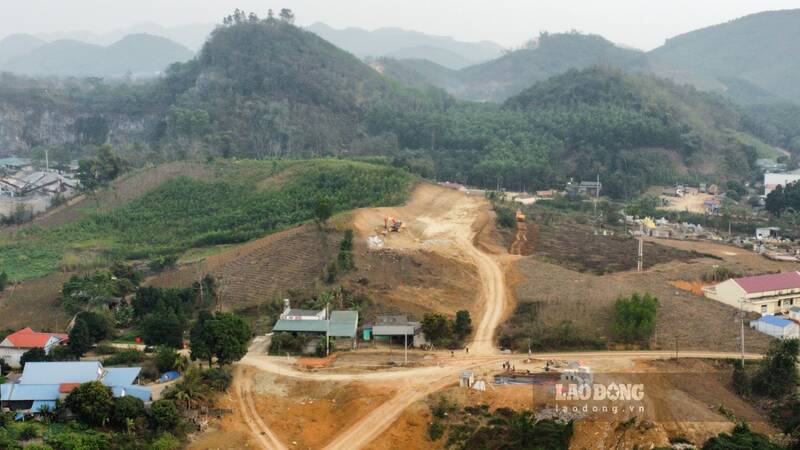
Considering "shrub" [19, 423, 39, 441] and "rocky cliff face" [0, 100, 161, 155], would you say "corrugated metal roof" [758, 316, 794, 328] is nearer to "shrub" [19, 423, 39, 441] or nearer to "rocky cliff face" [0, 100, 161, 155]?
"shrub" [19, 423, 39, 441]

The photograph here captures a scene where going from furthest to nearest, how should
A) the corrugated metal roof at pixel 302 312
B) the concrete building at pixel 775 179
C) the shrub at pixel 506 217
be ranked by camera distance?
the concrete building at pixel 775 179 < the shrub at pixel 506 217 < the corrugated metal roof at pixel 302 312

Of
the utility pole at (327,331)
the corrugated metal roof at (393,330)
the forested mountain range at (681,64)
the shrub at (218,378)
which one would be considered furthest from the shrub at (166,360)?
the forested mountain range at (681,64)

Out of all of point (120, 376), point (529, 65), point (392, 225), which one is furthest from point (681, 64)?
point (120, 376)

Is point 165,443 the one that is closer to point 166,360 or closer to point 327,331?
point 166,360

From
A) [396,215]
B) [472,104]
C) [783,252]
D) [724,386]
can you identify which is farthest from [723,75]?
[724,386]

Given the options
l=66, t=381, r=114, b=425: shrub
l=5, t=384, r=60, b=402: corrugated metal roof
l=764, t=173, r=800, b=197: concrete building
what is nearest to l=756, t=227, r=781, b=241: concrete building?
l=764, t=173, r=800, b=197: concrete building

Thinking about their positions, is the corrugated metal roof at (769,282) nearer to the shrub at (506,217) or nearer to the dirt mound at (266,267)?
the shrub at (506,217)
